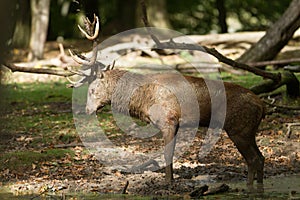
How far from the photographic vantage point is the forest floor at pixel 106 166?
26.2ft

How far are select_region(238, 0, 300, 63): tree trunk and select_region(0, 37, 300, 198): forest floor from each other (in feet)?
5.56

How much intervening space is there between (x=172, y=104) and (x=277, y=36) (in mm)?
6568

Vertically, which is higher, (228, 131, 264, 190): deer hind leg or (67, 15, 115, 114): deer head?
(67, 15, 115, 114): deer head

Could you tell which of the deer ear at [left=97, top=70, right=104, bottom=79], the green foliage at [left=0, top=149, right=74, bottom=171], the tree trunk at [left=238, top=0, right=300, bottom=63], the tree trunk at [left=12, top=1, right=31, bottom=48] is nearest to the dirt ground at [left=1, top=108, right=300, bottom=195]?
the green foliage at [left=0, top=149, right=74, bottom=171]

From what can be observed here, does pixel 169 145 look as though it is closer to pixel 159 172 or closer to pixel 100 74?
pixel 159 172

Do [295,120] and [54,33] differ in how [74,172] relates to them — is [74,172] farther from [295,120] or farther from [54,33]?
[54,33]

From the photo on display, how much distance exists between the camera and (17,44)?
2334 cm

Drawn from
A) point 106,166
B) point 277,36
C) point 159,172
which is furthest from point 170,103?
point 277,36

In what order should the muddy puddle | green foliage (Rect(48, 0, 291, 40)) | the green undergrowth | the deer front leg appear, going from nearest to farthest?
the muddy puddle, the deer front leg, the green undergrowth, green foliage (Rect(48, 0, 291, 40))

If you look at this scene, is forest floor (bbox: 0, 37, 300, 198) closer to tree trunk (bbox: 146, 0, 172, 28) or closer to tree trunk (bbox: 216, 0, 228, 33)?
tree trunk (bbox: 146, 0, 172, 28)

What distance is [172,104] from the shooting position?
325 inches

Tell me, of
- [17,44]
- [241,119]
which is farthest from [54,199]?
[17,44]

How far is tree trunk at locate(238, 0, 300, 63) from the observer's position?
13227mm

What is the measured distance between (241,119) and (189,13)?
70.8ft
